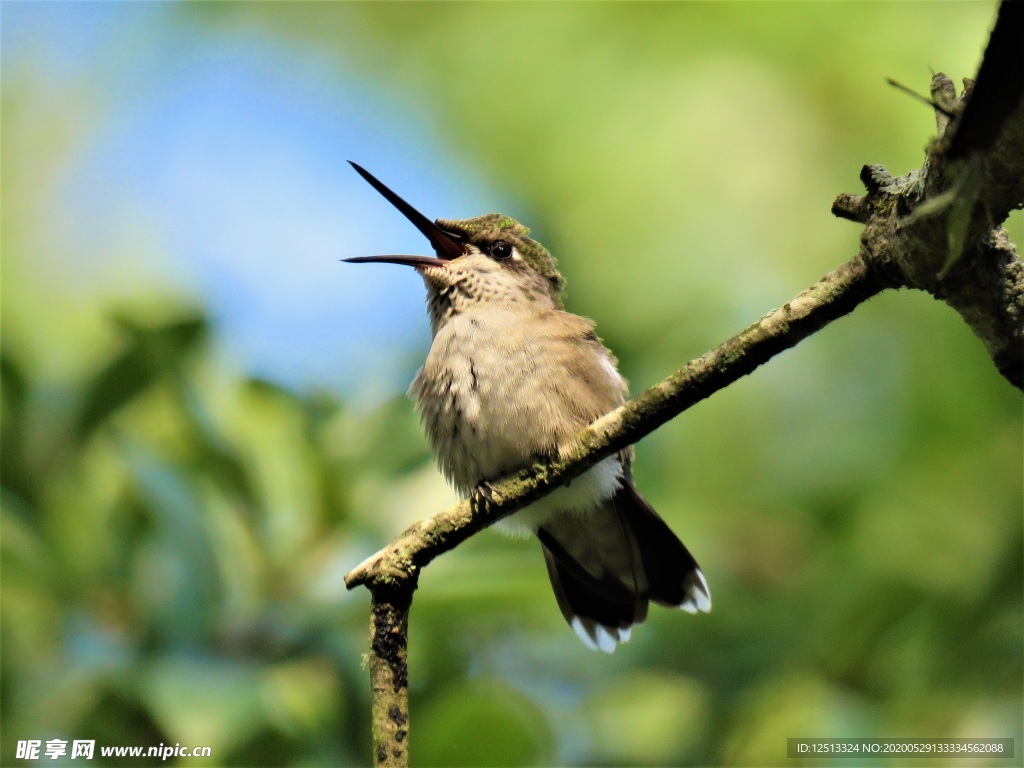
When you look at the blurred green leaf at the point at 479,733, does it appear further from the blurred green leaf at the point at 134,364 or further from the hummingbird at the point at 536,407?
the blurred green leaf at the point at 134,364

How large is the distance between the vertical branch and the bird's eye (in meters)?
2.90

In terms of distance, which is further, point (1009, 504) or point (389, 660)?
point (1009, 504)

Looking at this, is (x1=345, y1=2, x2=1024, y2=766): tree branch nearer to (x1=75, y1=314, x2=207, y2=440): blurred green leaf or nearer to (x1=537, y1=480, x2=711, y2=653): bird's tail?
A: (x1=537, y1=480, x2=711, y2=653): bird's tail

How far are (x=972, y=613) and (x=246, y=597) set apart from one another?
338 centimetres

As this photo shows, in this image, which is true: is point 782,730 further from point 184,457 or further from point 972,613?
point 184,457

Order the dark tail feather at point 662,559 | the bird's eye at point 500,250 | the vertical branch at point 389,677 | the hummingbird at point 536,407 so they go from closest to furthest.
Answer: the vertical branch at point 389,677, the hummingbird at point 536,407, the dark tail feather at point 662,559, the bird's eye at point 500,250

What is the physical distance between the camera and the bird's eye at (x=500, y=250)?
5102 millimetres

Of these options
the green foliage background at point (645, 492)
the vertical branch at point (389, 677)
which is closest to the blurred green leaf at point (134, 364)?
the green foliage background at point (645, 492)

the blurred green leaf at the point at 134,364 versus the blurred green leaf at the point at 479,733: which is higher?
the blurred green leaf at the point at 134,364

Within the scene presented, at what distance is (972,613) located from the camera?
4.75m

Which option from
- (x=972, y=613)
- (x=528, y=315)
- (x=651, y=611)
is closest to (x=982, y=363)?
(x=972, y=613)

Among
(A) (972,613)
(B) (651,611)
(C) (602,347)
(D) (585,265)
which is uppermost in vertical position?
(D) (585,265)

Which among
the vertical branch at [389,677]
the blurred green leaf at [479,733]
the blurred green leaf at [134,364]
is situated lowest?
the vertical branch at [389,677]

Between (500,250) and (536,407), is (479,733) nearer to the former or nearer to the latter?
(536,407)
